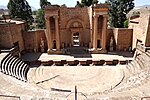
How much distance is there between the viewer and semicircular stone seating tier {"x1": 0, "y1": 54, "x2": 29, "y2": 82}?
15.7 meters

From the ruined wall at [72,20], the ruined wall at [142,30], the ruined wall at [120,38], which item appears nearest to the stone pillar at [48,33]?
the ruined wall at [72,20]

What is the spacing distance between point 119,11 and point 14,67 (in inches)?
992

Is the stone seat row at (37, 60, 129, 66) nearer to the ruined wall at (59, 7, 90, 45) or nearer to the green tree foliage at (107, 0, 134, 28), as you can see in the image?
the ruined wall at (59, 7, 90, 45)

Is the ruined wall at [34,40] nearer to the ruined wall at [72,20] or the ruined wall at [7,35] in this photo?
the ruined wall at [7,35]

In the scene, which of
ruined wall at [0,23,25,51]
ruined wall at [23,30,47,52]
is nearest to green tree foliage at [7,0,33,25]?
ruined wall at [23,30,47,52]

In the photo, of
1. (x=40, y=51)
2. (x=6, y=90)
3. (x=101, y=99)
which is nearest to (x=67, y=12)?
(x=40, y=51)

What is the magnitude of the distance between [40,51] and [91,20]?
956 centimetres

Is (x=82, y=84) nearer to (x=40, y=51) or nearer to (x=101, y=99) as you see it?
(x=101, y=99)

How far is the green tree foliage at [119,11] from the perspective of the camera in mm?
33844

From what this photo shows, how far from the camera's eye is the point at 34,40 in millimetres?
25078

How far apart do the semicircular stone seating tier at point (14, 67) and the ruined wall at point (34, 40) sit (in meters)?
6.55

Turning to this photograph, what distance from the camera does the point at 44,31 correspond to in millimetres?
25734

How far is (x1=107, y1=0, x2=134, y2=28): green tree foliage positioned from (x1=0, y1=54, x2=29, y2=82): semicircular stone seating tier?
874 inches

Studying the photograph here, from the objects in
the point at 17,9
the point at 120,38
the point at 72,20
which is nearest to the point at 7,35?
the point at 72,20
